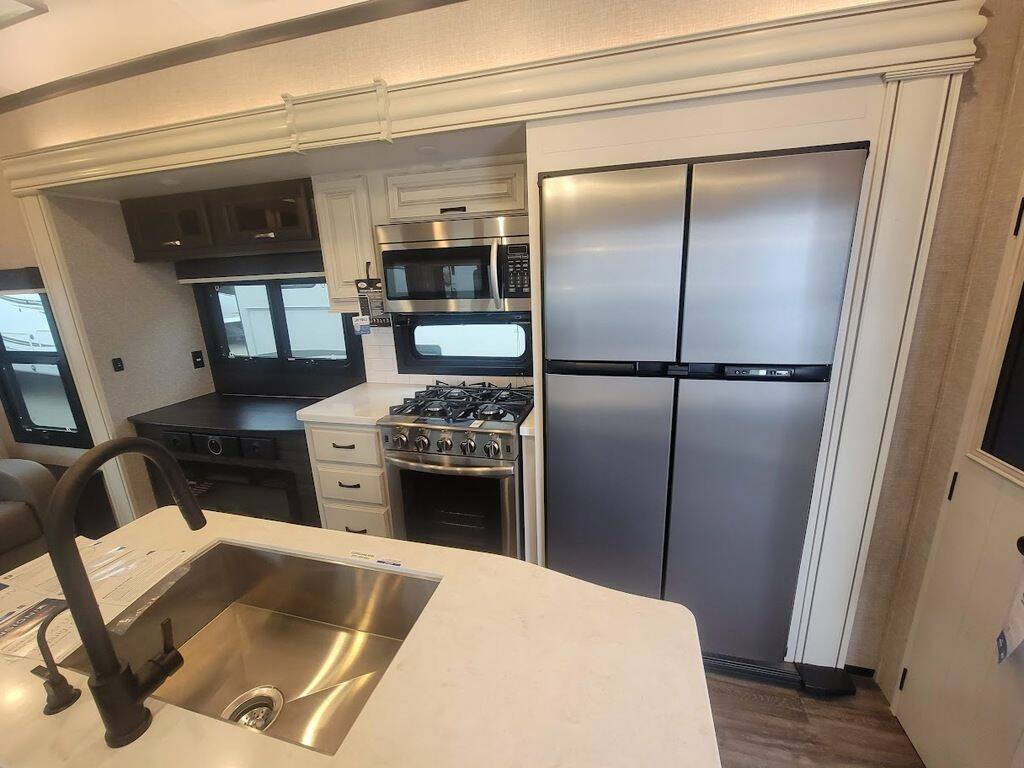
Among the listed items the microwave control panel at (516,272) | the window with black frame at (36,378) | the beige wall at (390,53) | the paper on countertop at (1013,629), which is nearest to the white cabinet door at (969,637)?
the paper on countertop at (1013,629)

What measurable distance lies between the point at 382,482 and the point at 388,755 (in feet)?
5.49

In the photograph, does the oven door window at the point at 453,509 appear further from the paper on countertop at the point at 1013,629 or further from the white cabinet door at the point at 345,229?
the paper on countertop at the point at 1013,629

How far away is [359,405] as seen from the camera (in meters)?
2.31

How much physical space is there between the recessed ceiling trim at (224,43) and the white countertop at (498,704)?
2151mm

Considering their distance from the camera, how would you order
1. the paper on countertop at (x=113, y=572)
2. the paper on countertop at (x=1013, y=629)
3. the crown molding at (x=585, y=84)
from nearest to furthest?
the paper on countertop at (x=113, y=572)
the paper on countertop at (x=1013, y=629)
the crown molding at (x=585, y=84)

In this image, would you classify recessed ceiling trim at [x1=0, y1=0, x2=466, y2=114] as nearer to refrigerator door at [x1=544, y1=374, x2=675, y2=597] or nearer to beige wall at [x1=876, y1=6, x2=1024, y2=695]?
refrigerator door at [x1=544, y1=374, x2=675, y2=597]

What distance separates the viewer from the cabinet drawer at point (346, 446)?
2168 mm

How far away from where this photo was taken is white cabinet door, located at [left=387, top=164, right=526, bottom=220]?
80.9 inches

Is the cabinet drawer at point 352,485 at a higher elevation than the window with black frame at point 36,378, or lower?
lower

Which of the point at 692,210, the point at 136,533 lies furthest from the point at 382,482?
the point at 692,210

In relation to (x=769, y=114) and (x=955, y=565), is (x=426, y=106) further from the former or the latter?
(x=955, y=565)

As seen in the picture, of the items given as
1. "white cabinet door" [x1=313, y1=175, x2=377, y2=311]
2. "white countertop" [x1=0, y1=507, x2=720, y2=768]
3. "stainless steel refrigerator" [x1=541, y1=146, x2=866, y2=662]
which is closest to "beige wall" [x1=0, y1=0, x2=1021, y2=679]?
"stainless steel refrigerator" [x1=541, y1=146, x2=866, y2=662]

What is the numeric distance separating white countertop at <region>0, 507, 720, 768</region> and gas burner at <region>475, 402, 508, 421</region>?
3.59 feet

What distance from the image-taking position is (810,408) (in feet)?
4.89
